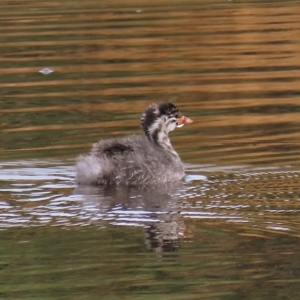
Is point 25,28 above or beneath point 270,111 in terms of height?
above

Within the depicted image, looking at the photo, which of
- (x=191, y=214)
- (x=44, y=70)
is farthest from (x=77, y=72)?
(x=191, y=214)

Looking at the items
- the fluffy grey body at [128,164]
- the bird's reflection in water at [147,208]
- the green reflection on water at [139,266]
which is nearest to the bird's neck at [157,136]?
the fluffy grey body at [128,164]

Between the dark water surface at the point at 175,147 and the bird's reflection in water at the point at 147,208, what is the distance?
17mm

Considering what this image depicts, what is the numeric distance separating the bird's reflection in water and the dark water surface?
17 millimetres

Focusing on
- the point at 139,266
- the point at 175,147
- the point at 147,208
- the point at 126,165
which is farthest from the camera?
the point at 175,147

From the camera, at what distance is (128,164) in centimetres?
1052

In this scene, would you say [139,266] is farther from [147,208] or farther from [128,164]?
[128,164]

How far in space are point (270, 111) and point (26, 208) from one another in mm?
5074

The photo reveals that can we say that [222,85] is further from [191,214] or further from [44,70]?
[191,214]

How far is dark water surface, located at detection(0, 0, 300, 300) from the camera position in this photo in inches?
291

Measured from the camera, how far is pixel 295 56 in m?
18.3

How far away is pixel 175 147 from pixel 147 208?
278 cm

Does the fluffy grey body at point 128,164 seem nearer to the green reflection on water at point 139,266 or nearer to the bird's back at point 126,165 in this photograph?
the bird's back at point 126,165

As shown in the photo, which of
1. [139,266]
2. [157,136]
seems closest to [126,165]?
[157,136]
